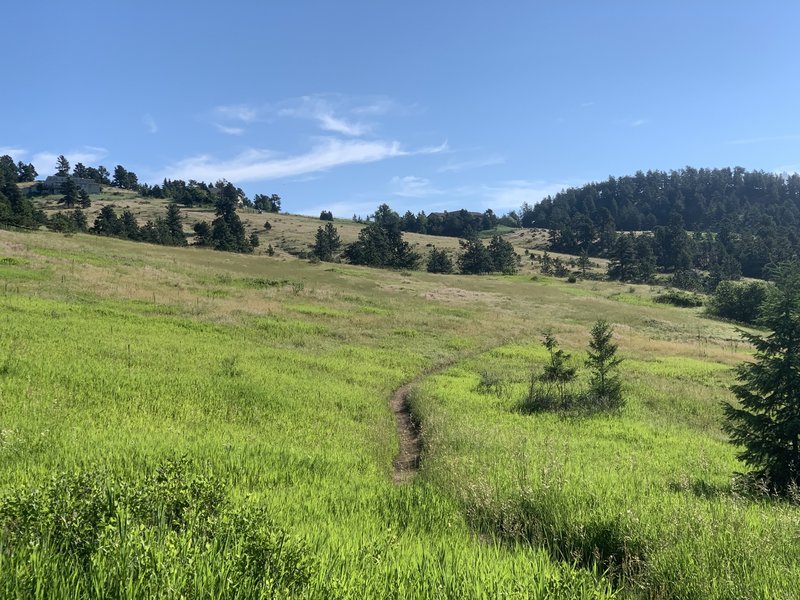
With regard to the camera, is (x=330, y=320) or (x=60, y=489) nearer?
(x=60, y=489)

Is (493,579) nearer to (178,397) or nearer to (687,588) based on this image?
(687,588)

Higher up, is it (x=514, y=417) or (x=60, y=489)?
(x=60, y=489)

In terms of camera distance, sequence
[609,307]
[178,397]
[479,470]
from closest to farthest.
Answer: [479,470], [178,397], [609,307]

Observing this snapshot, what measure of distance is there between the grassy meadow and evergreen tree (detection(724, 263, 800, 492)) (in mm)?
1430

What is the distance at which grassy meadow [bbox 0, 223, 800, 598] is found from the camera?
406 cm

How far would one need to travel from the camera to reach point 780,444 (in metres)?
10.7

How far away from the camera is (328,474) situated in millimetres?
9125

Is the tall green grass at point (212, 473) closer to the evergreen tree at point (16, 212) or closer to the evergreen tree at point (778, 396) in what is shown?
the evergreen tree at point (778, 396)

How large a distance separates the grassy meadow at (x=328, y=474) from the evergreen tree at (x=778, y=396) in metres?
1.43

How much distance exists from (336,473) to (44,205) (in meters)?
182

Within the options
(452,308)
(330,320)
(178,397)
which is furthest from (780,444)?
(452,308)

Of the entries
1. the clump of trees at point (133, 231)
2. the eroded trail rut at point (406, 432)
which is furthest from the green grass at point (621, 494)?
the clump of trees at point (133, 231)

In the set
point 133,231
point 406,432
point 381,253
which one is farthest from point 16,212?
point 406,432

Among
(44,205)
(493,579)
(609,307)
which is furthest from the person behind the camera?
(44,205)
